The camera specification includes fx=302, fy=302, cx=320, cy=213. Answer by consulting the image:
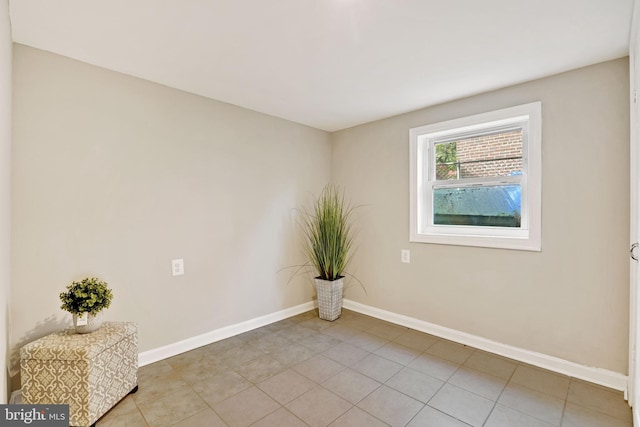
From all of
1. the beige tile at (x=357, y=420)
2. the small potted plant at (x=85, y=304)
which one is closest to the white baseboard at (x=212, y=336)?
the small potted plant at (x=85, y=304)

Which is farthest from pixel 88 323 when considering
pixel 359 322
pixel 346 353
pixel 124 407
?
pixel 359 322

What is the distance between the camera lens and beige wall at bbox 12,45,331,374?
1.86m

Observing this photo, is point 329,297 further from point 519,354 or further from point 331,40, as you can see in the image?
point 331,40

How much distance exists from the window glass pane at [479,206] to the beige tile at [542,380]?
1090 millimetres

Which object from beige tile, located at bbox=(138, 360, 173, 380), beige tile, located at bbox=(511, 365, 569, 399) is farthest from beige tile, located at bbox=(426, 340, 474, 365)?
beige tile, located at bbox=(138, 360, 173, 380)

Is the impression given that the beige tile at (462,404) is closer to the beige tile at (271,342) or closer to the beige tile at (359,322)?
the beige tile at (359,322)

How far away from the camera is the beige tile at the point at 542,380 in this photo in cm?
195

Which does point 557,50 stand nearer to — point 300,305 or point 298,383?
point 298,383

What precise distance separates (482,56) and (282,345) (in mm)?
2636

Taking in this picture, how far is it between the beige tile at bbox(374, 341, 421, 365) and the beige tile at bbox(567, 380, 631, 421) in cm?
98

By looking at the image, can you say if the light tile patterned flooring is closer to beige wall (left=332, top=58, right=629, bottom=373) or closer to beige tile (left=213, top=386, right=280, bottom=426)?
beige tile (left=213, top=386, right=280, bottom=426)

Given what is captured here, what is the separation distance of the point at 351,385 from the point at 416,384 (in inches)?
17.4

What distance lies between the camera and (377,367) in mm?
2262

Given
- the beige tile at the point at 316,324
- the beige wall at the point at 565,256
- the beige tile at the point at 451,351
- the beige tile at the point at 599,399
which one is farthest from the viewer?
the beige tile at the point at 316,324
